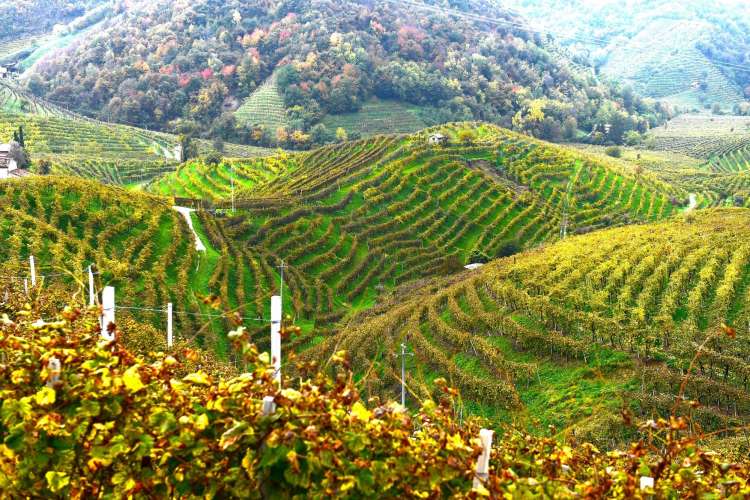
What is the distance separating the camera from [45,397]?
283 centimetres

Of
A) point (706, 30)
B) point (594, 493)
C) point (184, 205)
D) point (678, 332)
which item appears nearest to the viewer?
point (594, 493)

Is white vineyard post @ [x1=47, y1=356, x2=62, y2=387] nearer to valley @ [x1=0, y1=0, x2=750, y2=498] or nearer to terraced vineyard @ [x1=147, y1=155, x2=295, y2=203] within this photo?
valley @ [x1=0, y1=0, x2=750, y2=498]

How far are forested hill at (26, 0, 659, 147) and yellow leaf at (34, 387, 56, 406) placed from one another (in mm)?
82843

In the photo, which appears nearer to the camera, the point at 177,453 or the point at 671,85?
the point at 177,453

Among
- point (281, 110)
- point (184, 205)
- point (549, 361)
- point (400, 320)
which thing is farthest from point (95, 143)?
point (549, 361)

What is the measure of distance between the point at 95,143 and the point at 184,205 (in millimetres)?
40791

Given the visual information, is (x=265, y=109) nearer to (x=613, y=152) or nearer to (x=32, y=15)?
(x=613, y=152)

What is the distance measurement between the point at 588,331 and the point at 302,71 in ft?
264

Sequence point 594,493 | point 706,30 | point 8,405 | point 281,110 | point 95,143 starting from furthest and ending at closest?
point 706,30
point 281,110
point 95,143
point 594,493
point 8,405

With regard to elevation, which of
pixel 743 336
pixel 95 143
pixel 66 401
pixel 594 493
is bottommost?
pixel 95 143

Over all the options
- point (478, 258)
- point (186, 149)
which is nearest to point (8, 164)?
point (186, 149)

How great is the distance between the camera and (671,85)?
6511 inches

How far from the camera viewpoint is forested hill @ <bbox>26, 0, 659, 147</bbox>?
303 feet

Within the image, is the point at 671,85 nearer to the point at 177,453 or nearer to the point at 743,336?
the point at 743,336
